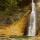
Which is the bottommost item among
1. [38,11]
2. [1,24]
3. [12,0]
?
[1,24]

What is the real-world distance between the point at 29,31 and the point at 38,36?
110 millimetres

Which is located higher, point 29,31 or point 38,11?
point 38,11

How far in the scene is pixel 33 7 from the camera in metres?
1.90

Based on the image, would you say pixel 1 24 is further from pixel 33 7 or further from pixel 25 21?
pixel 33 7

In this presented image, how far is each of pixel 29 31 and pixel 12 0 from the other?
0.38m

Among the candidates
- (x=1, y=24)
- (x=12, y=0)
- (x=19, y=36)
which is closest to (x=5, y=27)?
(x=1, y=24)

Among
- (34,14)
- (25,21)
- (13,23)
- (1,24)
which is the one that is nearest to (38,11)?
(34,14)

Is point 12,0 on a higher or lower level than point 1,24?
higher

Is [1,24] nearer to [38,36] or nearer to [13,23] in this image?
[13,23]

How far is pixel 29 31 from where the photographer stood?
6.20 ft

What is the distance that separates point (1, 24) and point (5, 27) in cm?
6

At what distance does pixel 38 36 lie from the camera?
1875 millimetres

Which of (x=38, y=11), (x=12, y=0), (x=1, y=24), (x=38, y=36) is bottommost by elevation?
(x=38, y=36)

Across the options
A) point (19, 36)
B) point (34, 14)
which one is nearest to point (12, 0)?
point (34, 14)
